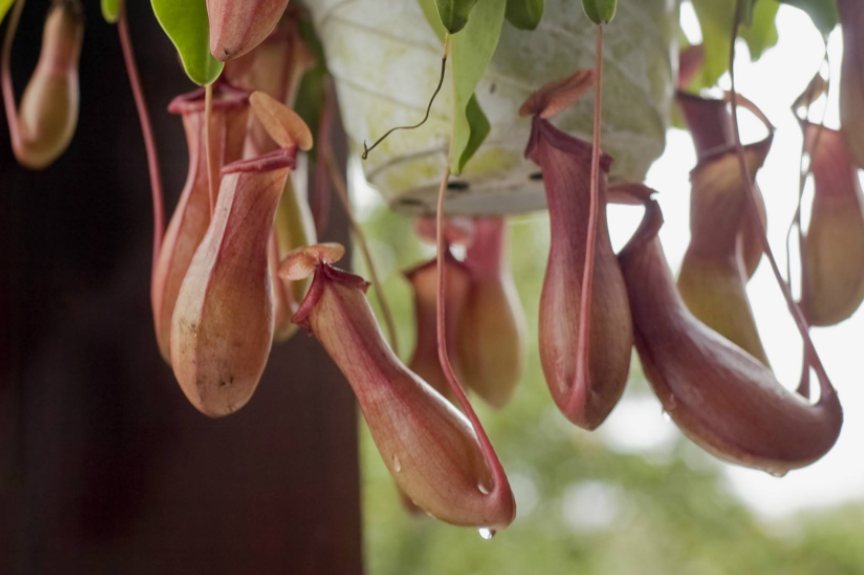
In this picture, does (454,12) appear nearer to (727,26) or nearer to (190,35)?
(190,35)

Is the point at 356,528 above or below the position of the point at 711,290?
below

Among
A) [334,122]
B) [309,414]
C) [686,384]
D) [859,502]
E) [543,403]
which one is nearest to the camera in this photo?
[686,384]

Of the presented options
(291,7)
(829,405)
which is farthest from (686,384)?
(291,7)

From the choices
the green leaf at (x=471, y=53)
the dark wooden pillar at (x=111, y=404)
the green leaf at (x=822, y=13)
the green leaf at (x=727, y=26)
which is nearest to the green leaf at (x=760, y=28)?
the green leaf at (x=727, y=26)

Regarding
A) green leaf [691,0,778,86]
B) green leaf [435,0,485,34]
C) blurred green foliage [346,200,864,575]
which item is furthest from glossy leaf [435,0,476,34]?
blurred green foliage [346,200,864,575]

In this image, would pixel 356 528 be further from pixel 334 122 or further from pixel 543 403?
pixel 543 403
